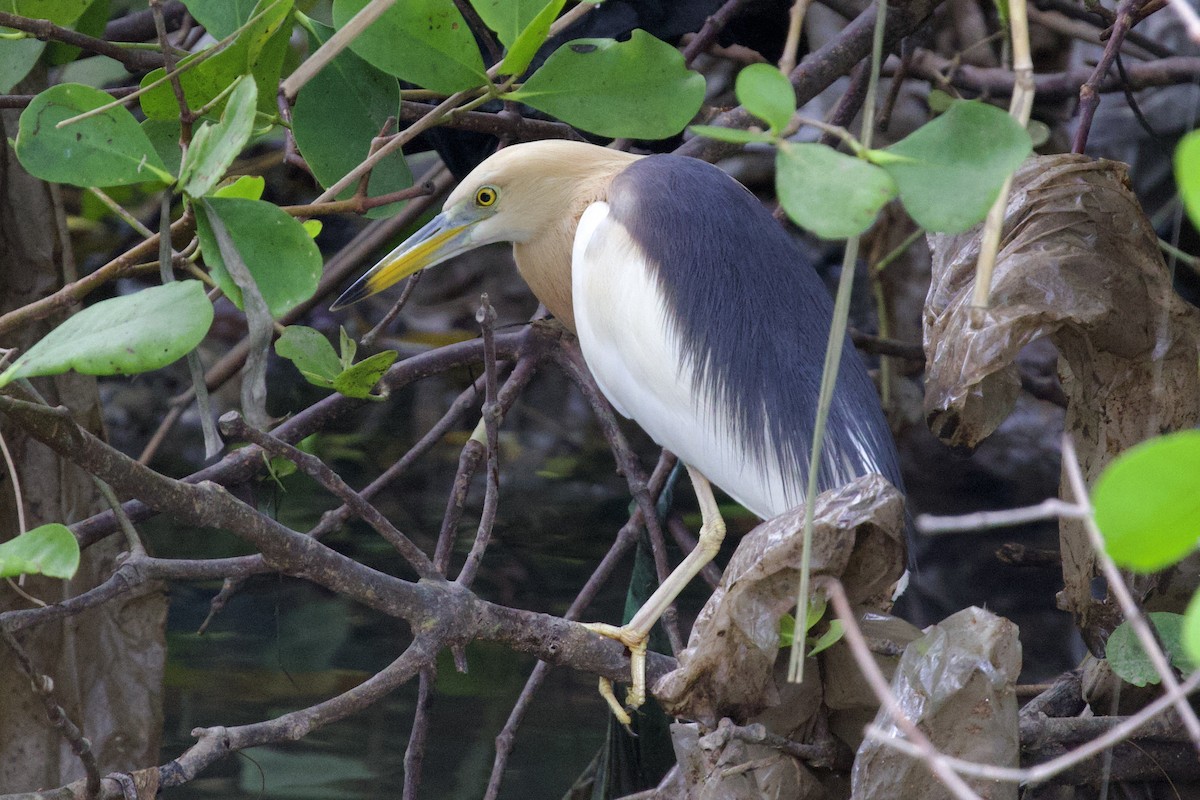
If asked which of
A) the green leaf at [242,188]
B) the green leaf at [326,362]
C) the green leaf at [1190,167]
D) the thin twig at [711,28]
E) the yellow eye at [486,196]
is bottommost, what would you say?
the yellow eye at [486,196]

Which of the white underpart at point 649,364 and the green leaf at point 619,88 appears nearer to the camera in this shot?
the green leaf at point 619,88

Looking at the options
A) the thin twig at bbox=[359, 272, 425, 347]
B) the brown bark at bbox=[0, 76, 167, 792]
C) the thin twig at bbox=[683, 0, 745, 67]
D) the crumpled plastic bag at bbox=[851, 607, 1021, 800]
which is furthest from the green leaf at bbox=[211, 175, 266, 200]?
the thin twig at bbox=[683, 0, 745, 67]

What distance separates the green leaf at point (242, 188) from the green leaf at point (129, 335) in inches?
6.0

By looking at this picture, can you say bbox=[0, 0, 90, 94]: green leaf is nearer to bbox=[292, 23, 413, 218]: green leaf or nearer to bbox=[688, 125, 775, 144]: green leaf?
bbox=[292, 23, 413, 218]: green leaf

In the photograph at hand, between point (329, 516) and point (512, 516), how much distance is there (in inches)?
53.6

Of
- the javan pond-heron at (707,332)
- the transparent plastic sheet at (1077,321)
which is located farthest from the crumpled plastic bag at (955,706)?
the javan pond-heron at (707,332)

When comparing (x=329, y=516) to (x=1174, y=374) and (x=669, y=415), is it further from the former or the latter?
(x=1174, y=374)

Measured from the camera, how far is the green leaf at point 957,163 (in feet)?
1.81

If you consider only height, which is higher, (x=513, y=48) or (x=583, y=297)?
(x=513, y=48)

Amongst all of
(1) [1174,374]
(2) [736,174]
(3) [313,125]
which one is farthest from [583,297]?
(2) [736,174]

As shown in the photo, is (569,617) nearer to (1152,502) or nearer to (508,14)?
(508,14)

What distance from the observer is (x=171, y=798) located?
1.87m

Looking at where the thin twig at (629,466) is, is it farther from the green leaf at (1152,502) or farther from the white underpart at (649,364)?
the green leaf at (1152,502)

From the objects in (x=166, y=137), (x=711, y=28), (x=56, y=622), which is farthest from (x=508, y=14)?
(x=56, y=622)
